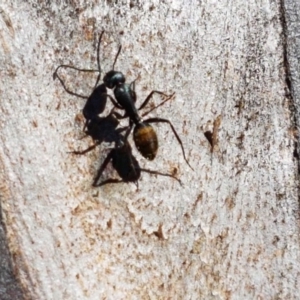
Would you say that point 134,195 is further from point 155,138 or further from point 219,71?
point 219,71

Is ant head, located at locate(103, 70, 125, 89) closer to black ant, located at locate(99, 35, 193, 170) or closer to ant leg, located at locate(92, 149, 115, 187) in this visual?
black ant, located at locate(99, 35, 193, 170)

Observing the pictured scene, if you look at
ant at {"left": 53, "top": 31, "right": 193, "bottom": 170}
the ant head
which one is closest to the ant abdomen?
ant at {"left": 53, "top": 31, "right": 193, "bottom": 170}

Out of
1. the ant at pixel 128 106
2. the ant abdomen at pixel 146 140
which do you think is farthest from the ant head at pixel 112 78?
the ant abdomen at pixel 146 140

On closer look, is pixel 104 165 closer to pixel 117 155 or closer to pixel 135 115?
pixel 117 155

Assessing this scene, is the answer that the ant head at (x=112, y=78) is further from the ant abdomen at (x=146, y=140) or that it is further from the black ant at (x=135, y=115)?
the ant abdomen at (x=146, y=140)

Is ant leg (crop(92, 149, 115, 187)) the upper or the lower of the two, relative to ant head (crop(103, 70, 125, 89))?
lower

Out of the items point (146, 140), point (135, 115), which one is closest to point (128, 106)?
point (135, 115)
